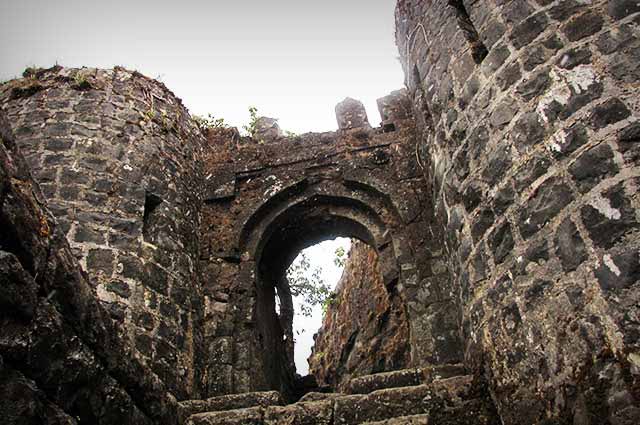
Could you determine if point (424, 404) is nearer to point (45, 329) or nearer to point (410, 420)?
→ point (410, 420)

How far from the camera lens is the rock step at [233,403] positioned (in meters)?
4.57

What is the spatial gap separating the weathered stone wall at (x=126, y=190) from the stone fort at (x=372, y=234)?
2cm

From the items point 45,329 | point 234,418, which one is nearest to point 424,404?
point 234,418

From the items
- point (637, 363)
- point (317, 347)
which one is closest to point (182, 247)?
point (637, 363)

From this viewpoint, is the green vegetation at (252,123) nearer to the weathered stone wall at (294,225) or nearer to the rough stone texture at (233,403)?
the weathered stone wall at (294,225)

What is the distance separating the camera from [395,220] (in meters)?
6.47

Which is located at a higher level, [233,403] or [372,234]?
[372,234]

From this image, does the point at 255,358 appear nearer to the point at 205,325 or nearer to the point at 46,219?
the point at 205,325

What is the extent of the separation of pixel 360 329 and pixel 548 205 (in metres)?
6.06

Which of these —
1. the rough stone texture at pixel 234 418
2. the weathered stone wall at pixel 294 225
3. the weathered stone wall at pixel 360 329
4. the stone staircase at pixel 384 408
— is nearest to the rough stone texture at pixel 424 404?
the stone staircase at pixel 384 408

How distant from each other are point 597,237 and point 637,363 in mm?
702

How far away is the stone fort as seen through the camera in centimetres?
222

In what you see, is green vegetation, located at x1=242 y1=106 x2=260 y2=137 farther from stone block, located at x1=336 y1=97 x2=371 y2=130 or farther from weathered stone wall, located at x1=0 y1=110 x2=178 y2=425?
weathered stone wall, located at x1=0 y1=110 x2=178 y2=425

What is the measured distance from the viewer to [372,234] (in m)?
6.62
